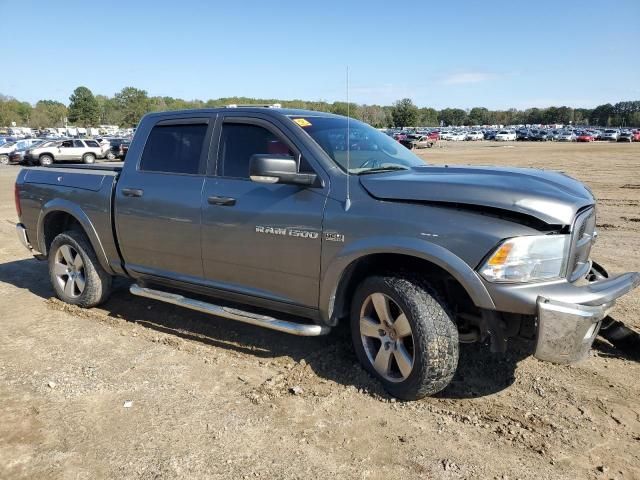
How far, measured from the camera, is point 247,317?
395 centimetres

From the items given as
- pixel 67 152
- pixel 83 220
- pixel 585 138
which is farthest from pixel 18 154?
pixel 585 138

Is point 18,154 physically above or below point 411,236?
below

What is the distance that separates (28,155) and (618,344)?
33.0 metres

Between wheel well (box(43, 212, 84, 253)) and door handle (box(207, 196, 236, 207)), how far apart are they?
7.07 feet

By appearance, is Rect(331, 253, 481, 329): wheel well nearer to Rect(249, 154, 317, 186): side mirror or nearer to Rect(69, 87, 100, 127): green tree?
Rect(249, 154, 317, 186): side mirror

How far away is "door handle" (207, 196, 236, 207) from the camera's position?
398 centimetres

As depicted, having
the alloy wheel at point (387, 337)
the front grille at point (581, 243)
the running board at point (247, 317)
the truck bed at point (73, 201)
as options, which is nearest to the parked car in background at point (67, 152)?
the truck bed at point (73, 201)

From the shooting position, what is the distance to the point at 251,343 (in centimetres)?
446

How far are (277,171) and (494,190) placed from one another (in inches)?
54.1

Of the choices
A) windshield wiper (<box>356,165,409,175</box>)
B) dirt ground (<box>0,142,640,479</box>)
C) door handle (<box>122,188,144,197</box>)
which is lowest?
dirt ground (<box>0,142,640,479</box>)

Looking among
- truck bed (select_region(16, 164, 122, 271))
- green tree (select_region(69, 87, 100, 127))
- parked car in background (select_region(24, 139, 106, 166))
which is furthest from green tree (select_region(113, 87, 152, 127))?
truck bed (select_region(16, 164, 122, 271))

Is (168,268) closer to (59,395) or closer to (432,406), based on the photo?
(59,395)

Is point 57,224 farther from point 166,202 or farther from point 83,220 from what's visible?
point 166,202

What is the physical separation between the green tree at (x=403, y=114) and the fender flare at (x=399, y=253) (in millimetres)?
128564
